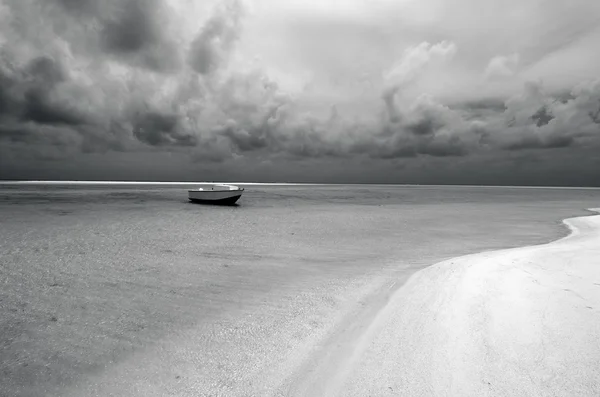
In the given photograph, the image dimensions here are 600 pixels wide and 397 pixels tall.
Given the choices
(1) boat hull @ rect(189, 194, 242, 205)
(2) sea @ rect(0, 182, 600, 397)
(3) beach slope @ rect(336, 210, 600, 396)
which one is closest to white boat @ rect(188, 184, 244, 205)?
(1) boat hull @ rect(189, 194, 242, 205)

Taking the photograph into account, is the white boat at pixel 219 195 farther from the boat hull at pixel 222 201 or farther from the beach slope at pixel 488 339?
the beach slope at pixel 488 339

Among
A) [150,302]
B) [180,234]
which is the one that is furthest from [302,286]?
[180,234]

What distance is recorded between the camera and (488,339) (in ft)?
15.1

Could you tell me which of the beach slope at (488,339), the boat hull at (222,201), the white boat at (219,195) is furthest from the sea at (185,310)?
the boat hull at (222,201)

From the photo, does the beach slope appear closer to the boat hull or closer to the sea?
the sea

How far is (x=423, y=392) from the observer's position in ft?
12.1

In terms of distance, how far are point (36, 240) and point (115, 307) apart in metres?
14.4

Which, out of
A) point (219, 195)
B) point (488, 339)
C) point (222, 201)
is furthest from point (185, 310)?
point (222, 201)

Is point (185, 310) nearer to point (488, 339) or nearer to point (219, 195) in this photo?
point (488, 339)

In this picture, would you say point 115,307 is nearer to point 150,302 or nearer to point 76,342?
point 150,302

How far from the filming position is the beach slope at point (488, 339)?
3.76m

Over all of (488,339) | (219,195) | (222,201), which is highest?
(488,339)

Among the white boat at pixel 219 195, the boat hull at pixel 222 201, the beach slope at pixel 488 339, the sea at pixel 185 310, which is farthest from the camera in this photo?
the boat hull at pixel 222 201

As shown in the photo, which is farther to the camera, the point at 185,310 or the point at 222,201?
the point at 222,201
